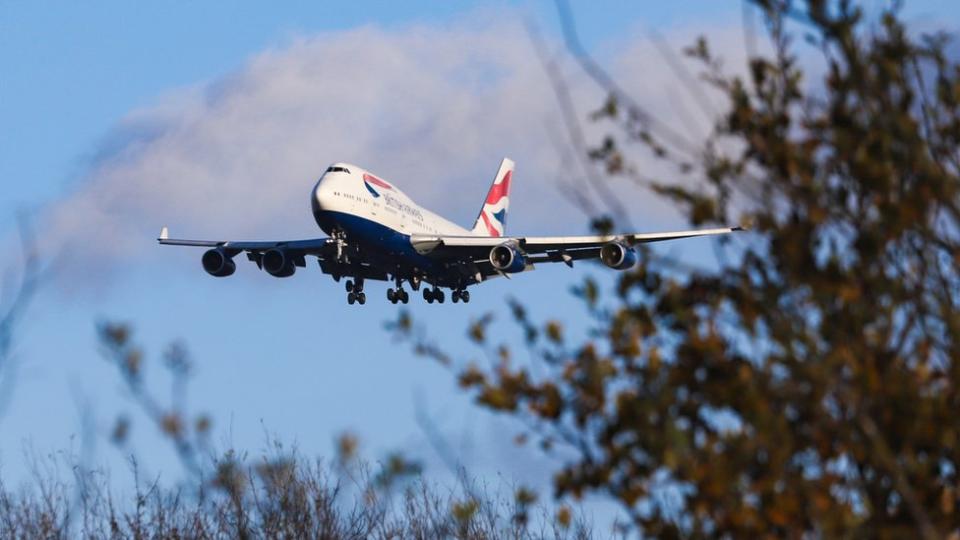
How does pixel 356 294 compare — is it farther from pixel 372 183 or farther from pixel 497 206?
pixel 497 206

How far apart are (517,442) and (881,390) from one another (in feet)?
6.43

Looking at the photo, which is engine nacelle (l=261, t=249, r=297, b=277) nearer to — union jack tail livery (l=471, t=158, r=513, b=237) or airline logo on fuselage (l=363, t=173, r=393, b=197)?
airline logo on fuselage (l=363, t=173, r=393, b=197)

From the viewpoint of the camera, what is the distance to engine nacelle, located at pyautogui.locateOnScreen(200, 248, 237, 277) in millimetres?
57281

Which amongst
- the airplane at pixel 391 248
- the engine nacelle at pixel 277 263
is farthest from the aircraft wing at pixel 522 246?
the engine nacelle at pixel 277 263

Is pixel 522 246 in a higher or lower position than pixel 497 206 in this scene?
lower

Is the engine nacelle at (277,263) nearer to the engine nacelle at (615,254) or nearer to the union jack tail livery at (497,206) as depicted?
the engine nacelle at (615,254)

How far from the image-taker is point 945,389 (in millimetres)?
8125

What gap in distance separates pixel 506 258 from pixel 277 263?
8.87 meters

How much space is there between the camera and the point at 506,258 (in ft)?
170

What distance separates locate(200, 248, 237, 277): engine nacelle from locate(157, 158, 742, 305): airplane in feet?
0.05

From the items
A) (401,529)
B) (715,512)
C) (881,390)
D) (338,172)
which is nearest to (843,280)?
(881,390)

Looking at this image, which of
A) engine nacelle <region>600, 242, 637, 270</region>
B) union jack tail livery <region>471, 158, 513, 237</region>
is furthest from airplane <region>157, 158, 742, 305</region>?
union jack tail livery <region>471, 158, 513, 237</region>

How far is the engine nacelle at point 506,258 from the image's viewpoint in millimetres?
51625

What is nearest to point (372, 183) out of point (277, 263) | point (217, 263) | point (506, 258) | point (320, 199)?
point (320, 199)
